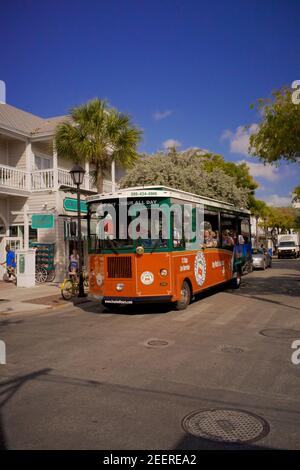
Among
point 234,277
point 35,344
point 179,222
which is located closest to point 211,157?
point 234,277

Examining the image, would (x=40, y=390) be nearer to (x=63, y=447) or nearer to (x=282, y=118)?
(x=63, y=447)

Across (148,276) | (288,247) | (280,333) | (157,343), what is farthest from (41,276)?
(288,247)

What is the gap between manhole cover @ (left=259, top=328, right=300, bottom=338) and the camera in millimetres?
8334

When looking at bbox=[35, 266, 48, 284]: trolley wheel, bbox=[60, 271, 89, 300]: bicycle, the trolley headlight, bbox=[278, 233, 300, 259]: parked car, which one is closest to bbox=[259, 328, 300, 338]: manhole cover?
the trolley headlight

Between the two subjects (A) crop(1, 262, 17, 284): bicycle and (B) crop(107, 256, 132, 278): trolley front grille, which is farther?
(A) crop(1, 262, 17, 284): bicycle

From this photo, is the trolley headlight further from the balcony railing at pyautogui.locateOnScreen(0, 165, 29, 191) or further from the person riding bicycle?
the balcony railing at pyautogui.locateOnScreen(0, 165, 29, 191)

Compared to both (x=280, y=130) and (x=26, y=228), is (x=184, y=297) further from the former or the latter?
(x=26, y=228)

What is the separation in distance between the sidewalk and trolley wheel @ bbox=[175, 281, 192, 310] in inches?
159

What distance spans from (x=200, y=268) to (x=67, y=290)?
4832mm

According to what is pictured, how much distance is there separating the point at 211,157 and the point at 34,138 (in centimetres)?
2391

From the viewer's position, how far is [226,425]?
4359 mm

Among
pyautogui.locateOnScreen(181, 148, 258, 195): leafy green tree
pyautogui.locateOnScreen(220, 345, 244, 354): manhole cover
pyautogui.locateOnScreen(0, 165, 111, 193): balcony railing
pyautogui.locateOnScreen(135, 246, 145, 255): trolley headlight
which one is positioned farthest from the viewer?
pyautogui.locateOnScreen(181, 148, 258, 195): leafy green tree

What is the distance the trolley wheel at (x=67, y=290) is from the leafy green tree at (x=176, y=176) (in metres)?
9.06

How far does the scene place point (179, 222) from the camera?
38.3 ft
